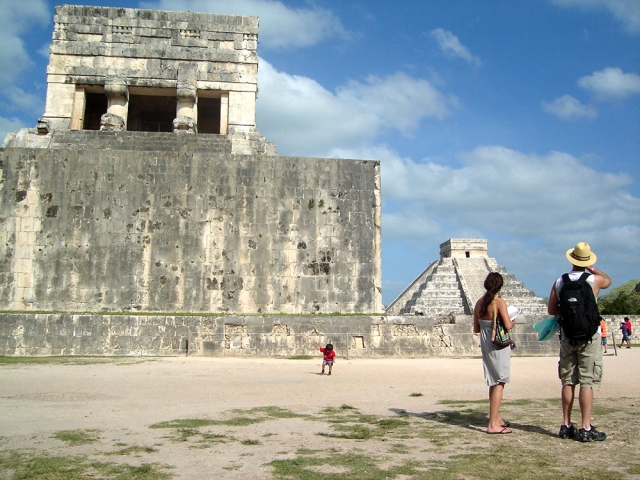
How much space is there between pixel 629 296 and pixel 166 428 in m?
47.1

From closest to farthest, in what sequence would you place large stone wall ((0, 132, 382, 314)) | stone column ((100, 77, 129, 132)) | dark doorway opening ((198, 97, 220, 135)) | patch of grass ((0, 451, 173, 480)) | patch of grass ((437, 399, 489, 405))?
patch of grass ((0, 451, 173, 480))
patch of grass ((437, 399, 489, 405))
large stone wall ((0, 132, 382, 314))
stone column ((100, 77, 129, 132))
dark doorway opening ((198, 97, 220, 135))

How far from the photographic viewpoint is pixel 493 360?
5352mm

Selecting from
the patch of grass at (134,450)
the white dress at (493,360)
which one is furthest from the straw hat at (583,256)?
the patch of grass at (134,450)

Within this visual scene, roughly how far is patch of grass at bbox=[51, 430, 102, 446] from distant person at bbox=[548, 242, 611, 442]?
409 centimetres

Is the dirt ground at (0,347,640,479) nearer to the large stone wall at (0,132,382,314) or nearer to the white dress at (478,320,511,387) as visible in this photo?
the white dress at (478,320,511,387)

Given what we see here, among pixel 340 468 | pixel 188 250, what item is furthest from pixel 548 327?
pixel 188 250

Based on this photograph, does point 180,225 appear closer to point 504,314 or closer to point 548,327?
point 504,314

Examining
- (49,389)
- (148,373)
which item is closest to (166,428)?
(49,389)

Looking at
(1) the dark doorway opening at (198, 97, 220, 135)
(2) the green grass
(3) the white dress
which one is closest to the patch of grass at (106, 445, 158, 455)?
(2) the green grass

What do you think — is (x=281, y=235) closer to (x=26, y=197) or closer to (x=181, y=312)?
(x=181, y=312)

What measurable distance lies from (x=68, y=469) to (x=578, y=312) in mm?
4283

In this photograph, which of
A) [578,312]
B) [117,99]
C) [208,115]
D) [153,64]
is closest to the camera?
[578,312]

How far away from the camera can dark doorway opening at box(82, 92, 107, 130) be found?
727 inches

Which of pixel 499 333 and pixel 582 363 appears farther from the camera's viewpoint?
pixel 499 333
